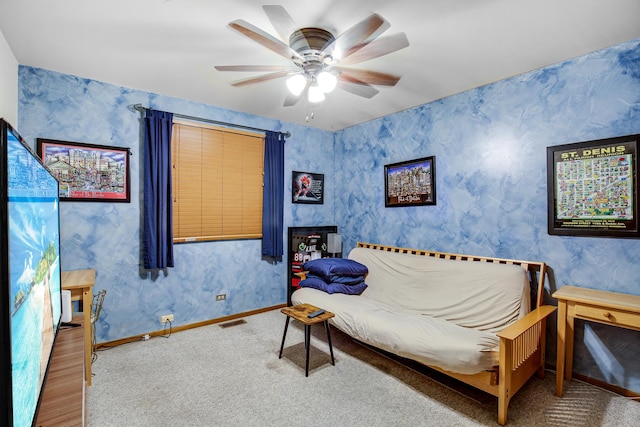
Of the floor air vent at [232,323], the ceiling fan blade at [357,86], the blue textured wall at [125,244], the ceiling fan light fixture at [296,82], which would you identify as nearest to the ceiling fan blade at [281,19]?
the ceiling fan light fixture at [296,82]

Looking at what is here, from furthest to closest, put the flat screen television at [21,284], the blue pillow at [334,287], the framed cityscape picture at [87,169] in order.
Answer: the blue pillow at [334,287], the framed cityscape picture at [87,169], the flat screen television at [21,284]

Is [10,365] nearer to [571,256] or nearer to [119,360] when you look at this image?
[119,360]

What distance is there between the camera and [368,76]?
2.39 meters

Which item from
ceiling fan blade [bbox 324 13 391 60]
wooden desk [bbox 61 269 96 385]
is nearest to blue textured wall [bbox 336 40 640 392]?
ceiling fan blade [bbox 324 13 391 60]

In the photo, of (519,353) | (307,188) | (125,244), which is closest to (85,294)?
(125,244)

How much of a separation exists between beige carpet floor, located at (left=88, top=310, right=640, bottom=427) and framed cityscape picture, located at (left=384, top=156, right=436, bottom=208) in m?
1.81

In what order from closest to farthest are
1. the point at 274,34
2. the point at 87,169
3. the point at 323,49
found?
1. the point at 323,49
2. the point at 274,34
3. the point at 87,169

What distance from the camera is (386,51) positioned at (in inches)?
78.4

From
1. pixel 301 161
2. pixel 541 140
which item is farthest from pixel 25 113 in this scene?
pixel 541 140

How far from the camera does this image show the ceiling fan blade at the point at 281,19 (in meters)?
1.60

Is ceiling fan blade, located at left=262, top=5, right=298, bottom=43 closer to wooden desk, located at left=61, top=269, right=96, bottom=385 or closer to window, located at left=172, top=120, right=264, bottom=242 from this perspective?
window, located at left=172, top=120, right=264, bottom=242

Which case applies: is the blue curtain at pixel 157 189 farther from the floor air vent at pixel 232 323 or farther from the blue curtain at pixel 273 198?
the blue curtain at pixel 273 198

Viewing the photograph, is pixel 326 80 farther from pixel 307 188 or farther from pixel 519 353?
pixel 307 188

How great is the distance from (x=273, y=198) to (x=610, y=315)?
340 centimetres
